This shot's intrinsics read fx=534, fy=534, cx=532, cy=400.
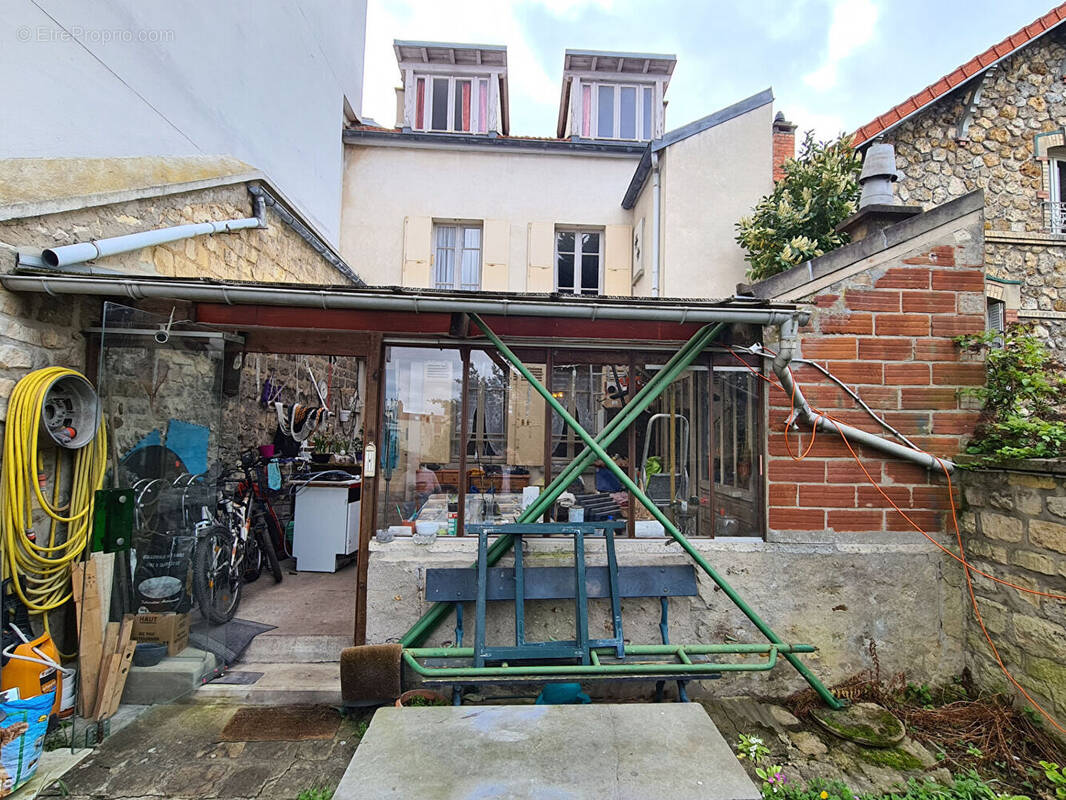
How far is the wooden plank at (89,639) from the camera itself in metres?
3.49

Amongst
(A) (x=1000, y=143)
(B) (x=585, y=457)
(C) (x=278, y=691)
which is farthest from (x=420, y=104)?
(C) (x=278, y=691)

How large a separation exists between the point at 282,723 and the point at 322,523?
9.15 ft

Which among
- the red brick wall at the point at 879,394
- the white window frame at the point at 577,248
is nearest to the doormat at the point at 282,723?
the red brick wall at the point at 879,394

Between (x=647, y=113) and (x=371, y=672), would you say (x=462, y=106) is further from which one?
(x=371, y=672)

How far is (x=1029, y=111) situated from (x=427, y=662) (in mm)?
10630

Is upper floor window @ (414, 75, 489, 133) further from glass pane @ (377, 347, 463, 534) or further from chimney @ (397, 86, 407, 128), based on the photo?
glass pane @ (377, 347, 463, 534)

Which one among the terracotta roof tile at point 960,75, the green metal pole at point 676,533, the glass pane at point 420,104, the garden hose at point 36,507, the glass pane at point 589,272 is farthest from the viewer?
the glass pane at point 420,104

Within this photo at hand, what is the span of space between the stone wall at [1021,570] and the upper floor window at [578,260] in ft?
21.4

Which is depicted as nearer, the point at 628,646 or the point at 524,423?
the point at 628,646

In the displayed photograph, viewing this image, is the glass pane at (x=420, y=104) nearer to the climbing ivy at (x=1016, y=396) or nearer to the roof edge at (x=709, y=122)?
the roof edge at (x=709, y=122)

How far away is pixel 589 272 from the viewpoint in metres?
9.55

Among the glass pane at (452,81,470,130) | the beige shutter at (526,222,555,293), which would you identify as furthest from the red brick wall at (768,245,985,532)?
the glass pane at (452,81,470,130)

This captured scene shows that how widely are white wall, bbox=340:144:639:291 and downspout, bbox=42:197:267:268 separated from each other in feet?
11.9

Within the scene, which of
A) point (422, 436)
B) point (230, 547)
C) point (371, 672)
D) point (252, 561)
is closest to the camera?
point (371, 672)
